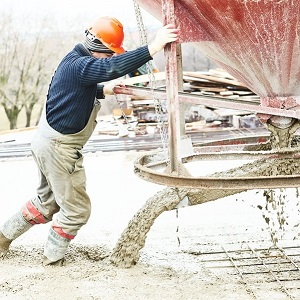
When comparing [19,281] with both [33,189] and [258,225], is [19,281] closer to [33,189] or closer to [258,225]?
[258,225]

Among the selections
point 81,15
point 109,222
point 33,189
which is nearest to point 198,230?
point 109,222

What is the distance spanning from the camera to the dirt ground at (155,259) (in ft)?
12.9

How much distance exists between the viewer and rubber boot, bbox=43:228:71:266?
434 cm

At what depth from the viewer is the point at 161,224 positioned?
5.61 metres

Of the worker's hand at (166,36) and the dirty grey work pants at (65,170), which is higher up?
the worker's hand at (166,36)

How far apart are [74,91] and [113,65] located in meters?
0.40

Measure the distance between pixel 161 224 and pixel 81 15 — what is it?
53.0ft

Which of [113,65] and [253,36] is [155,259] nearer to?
[113,65]

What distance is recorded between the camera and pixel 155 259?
4641 mm

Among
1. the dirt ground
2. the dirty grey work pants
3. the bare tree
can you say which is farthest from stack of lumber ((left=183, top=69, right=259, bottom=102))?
the dirty grey work pants

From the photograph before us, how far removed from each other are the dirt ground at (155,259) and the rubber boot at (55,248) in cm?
7

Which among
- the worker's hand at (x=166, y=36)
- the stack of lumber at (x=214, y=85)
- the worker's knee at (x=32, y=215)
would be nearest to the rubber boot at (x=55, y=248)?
the worker's knee at (x=32, y=215)

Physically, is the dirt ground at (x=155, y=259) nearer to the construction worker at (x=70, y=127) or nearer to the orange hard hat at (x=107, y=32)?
the construction worker at (x=70, y=127)

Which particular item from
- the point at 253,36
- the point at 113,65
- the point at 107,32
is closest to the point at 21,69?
the point at 107,32
